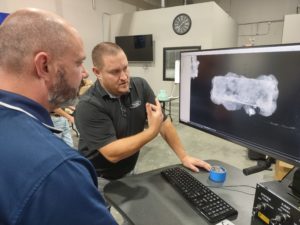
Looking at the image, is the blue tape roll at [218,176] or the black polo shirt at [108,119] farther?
the black polo shirt at [108,119]

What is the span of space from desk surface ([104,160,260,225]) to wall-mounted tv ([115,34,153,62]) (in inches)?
178

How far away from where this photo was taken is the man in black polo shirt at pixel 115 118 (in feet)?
3.98

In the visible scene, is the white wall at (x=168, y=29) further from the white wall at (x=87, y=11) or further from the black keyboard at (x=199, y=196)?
the black keyboard at (x=199, y=196)

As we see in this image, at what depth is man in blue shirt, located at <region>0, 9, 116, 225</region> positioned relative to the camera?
47 centimetres

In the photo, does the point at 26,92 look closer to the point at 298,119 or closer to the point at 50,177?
the point at 50,177

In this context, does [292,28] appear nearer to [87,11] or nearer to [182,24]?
[182,24]

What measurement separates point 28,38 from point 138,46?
5071mm

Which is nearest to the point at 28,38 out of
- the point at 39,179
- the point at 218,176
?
the point at 39,179

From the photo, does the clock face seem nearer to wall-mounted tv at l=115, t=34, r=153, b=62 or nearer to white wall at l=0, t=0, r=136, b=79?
wall-mounted tv at l=115, t=34, r=153, b=62

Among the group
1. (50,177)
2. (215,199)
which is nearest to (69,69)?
(50,177)

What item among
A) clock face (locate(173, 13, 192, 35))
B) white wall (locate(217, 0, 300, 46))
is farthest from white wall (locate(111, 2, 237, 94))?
white wall (locate(217, 0, 300, 46))

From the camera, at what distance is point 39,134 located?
0.53 m

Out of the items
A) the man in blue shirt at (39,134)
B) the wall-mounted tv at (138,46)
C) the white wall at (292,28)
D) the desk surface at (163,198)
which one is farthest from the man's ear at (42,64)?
the white wall at (292,28)

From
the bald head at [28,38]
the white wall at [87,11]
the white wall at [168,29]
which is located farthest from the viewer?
the white wall at [168,29]
